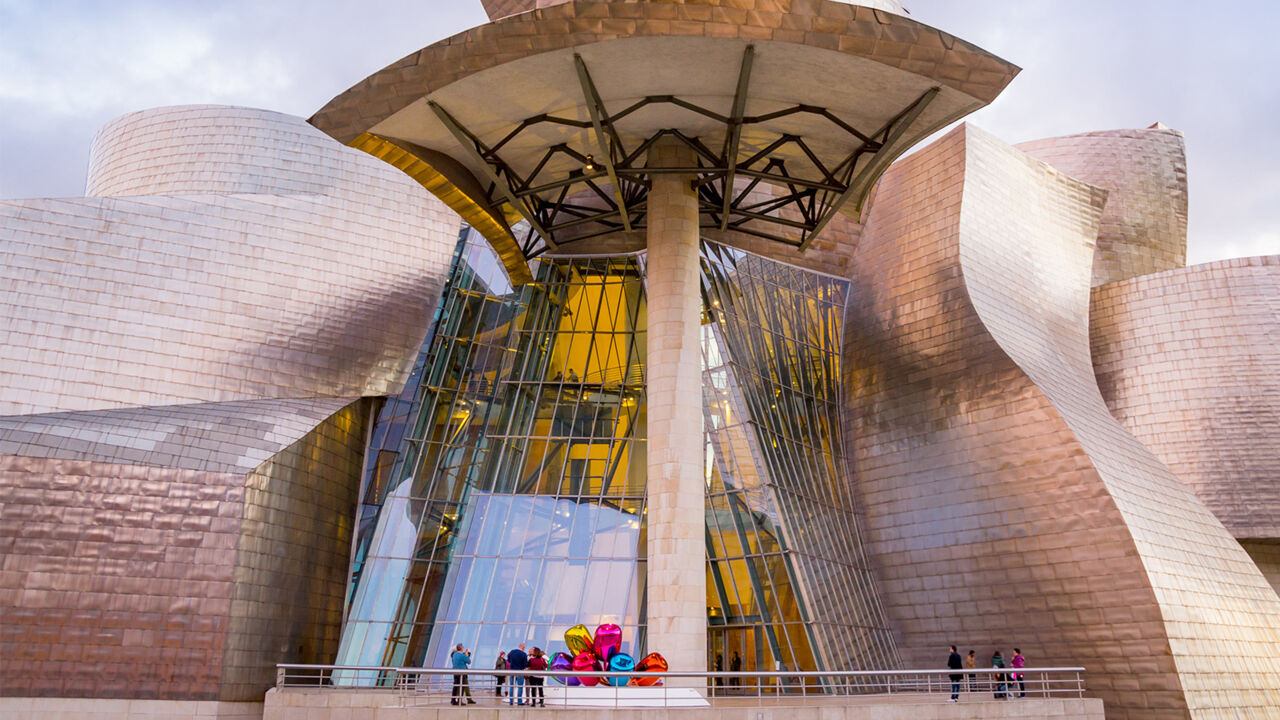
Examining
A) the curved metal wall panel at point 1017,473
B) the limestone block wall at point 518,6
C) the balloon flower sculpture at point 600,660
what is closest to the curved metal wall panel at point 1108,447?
the curved metal wall panel at point 1017,473

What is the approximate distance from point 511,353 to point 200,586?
11.5 meters

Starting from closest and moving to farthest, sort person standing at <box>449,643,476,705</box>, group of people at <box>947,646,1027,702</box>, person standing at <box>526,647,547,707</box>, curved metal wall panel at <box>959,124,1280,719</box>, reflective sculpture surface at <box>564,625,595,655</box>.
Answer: person standing at <box>526,647,547,707</box> < person standing at <box>449,643,476,705</box> < reflective sculpture surface at <box>564,625,595,655</box> < group of people at <box>947,646,1027,702</box> < curved metal wall panel at <box>959,124,1280,719</box>

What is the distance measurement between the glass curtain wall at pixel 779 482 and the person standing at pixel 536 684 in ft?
24.0

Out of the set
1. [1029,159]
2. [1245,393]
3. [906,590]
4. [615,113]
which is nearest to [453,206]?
[615,113]

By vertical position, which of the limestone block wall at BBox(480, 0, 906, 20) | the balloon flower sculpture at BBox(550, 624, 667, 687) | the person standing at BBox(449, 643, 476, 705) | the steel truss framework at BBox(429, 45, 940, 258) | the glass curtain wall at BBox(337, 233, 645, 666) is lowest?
the person standing at BBox(449, 643, 476, 705)

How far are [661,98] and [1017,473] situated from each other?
45.7 ft

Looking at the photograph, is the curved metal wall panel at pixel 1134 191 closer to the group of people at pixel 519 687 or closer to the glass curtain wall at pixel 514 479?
the glass curtain wall at pixel 514 479

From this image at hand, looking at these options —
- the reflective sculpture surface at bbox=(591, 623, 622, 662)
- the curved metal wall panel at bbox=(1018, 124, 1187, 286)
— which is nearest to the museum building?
the reflective sculpture surface at bbox=(591, 623, 622, 662)

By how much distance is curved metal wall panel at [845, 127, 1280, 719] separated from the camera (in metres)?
23.5

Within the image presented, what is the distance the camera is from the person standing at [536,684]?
55.7 feet

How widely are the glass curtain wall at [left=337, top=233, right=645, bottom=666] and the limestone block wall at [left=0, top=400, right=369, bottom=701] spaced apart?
347 centimetres

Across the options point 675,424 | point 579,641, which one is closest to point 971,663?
point 675,424

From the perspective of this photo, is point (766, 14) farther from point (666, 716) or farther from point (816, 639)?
point (816, 639)

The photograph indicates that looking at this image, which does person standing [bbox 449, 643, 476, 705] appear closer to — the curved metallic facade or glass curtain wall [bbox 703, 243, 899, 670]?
the curved metallic facade
